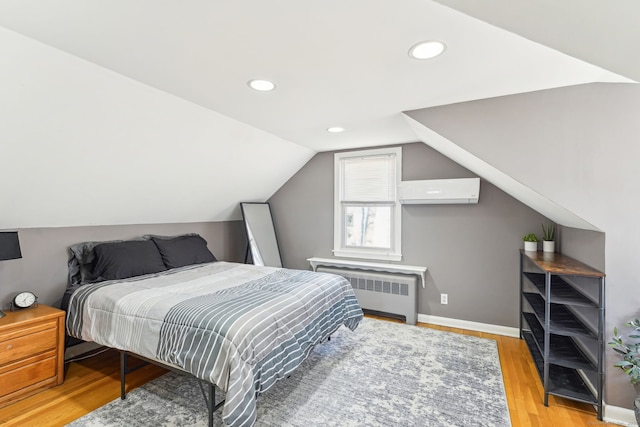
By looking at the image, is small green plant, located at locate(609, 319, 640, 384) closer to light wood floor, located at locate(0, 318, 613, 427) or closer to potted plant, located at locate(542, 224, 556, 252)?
light wood floor, located at locate(0, 318, 613, 427)

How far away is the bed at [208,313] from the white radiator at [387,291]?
0.89 meters

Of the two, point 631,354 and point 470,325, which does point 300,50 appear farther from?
point 470,325

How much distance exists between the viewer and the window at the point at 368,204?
402 cm

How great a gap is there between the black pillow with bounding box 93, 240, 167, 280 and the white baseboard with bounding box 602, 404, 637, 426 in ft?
12.6

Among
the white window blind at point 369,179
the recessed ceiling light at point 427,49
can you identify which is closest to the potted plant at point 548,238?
the white window blind at point 369,179

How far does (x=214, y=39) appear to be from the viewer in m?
1.56

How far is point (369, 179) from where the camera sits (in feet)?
13.8

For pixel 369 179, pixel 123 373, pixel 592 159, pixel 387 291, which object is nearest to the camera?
pixel 592 159

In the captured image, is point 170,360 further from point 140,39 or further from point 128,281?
point 140,39

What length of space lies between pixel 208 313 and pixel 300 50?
5.52 ft

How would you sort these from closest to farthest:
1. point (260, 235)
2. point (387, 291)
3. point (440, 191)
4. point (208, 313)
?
point (208, 313)
point (440, 191)
point (387, 291)
point (260, 235)

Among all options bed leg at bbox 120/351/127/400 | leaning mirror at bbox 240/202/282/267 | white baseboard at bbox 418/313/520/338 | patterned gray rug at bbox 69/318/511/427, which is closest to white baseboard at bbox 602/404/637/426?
patterned gray rug at bbox 69/318/511/427

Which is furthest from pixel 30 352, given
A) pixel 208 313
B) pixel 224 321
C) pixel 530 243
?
pixel 530 243

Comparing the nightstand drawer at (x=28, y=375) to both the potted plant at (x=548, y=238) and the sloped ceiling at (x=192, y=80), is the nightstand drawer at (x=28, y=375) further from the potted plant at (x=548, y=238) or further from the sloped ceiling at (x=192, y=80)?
the potted plant at (x=548, y=238)
